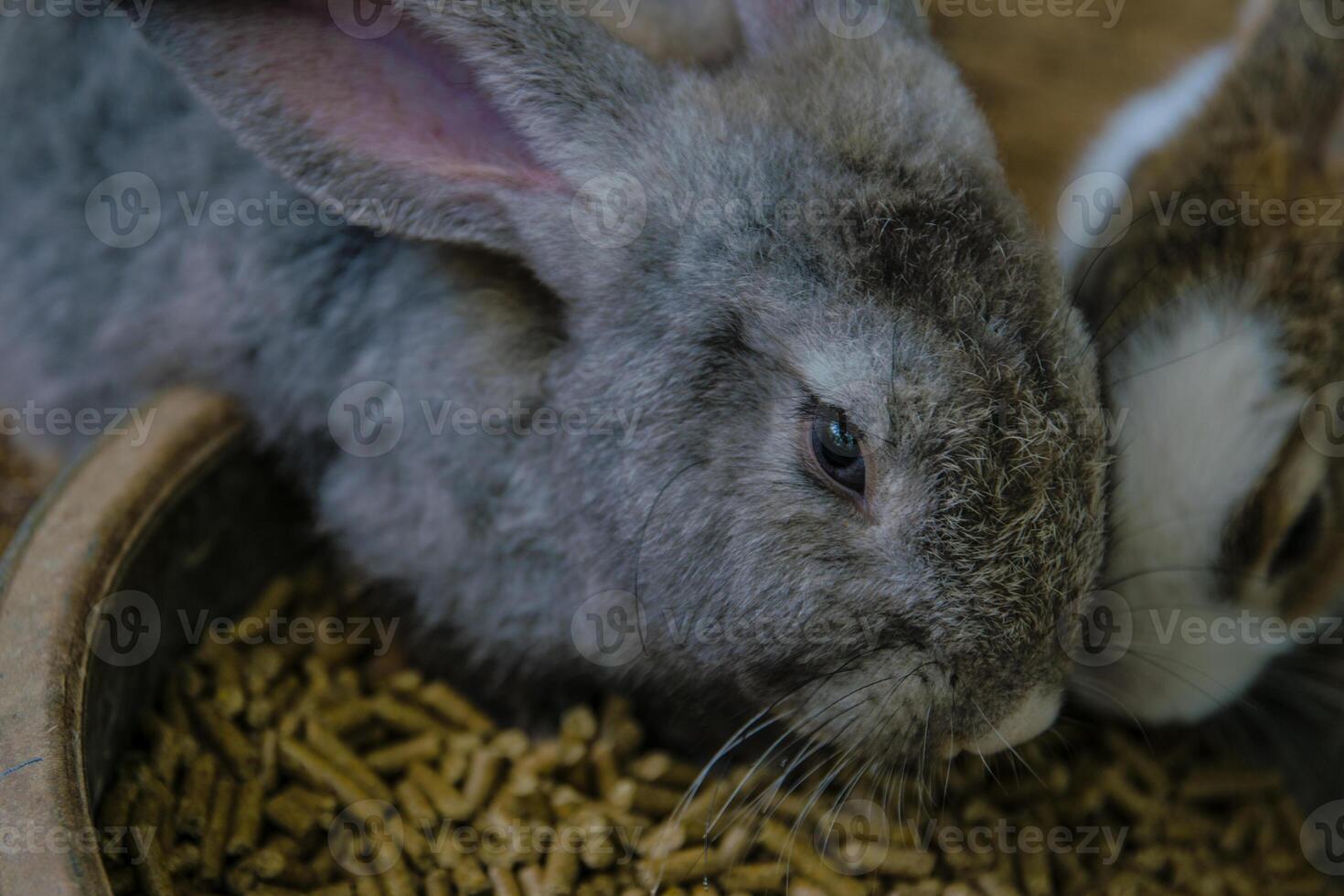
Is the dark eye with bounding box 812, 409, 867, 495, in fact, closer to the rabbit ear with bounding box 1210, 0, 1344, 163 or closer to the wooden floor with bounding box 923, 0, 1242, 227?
the rabbit ear with bounding box 1210, 0, 1344, 163

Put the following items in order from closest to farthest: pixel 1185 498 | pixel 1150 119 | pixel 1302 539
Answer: pixel 1185 498
pixel 1302 539
pixel 1150 119

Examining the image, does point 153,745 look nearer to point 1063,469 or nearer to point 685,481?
point 685,481

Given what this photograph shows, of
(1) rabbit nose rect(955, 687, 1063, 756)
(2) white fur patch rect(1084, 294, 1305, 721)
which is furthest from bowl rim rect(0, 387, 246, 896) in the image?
(2) white fur patch rect(1084, 294, 1305, 721)

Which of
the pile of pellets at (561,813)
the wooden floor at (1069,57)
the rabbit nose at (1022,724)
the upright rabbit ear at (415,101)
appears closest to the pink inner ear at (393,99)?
the upright rabbit ear at (415,101)

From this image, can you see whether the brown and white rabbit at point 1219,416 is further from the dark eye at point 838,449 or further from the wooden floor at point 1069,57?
the wooden floor at point 1069,57

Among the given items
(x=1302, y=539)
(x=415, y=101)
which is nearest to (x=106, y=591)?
(x=415, y=101)

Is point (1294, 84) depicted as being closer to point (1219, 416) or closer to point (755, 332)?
point (1219, 416)
